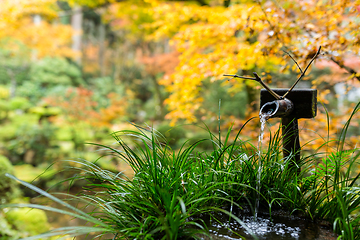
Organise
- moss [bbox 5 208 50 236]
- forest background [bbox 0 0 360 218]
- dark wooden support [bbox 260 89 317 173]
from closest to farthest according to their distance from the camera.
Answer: dark wooden support [bbox 260 89 317 173], forest background [bbox 0 0 360 218], moss [bbox 5 208 50 236]

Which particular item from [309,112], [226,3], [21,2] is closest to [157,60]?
[21,2]

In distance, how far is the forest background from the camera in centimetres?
230

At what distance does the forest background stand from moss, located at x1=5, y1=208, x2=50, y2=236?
3.98ft

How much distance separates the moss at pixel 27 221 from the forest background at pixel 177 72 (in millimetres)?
1212

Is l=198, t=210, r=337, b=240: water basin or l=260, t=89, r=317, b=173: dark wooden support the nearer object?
l=198, t=210, r=337, b=240: water basin

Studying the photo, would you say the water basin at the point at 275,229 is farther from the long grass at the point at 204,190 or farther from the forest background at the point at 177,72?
the forest background at the point at 177,72

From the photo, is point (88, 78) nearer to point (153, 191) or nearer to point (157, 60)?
point (157, 60)

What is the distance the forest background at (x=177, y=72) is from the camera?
7.56 ft

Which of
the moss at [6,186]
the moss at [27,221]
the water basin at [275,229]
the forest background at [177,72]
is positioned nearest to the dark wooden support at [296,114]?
the forest background at [177,72]

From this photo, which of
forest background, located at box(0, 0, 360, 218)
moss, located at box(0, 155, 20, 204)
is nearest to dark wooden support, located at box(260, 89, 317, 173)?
forest background, located at box(0, 0, 360, 218)

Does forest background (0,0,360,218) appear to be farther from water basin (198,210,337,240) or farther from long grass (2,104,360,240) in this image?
water basin (198,210,337,240)

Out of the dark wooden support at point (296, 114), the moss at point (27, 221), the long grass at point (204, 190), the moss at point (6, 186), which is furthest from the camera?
the moss at point (6, 186)

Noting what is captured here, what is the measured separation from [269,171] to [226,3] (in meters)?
4.17

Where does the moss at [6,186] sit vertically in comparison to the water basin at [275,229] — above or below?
below
